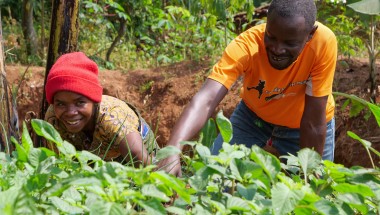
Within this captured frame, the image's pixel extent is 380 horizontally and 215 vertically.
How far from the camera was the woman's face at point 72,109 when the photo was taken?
342 cm

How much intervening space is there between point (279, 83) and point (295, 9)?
0.51m

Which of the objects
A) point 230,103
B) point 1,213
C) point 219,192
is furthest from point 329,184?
point 230,103

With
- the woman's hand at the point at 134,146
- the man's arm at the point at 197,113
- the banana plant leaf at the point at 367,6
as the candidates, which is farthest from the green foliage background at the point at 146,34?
the man's arm at the point at 197,113

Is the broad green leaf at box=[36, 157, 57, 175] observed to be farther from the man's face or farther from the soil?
the soil

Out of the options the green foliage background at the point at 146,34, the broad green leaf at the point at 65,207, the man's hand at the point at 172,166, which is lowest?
the green foliage background at the point at 146,34

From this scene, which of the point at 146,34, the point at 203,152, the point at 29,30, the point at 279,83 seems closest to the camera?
the point at 203,152

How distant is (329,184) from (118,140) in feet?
6.24

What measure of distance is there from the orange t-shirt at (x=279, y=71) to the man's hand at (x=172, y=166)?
0.84 meters

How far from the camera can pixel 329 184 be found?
1.62 m

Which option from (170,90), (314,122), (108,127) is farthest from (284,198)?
(170,90)

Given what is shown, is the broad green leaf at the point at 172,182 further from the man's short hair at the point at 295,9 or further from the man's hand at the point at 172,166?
the man's short hair at the point at 295,9

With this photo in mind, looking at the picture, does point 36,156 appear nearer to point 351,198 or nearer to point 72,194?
point 72,194

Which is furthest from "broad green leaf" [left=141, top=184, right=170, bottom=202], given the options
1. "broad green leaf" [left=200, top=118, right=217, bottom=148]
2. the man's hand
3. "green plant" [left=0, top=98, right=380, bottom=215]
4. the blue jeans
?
the blue jeans

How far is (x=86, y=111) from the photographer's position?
3459 mm
